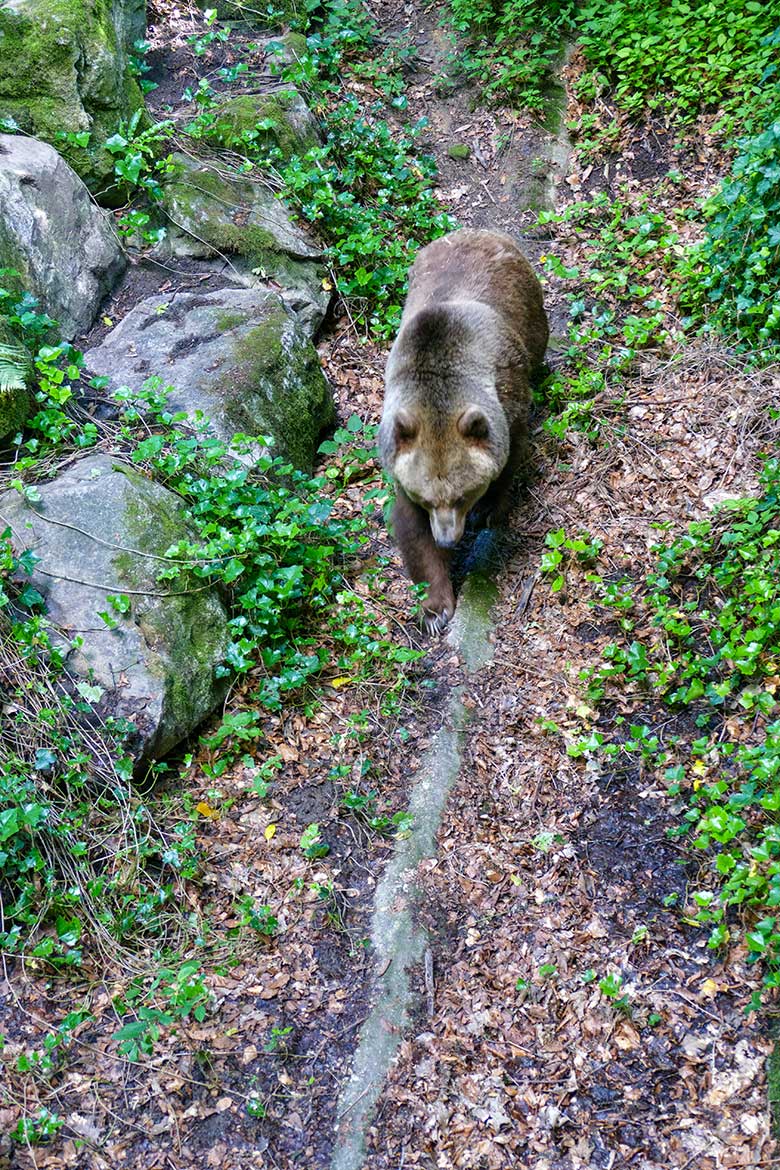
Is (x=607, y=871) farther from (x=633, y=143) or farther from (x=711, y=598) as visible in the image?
(x=633, y=143)

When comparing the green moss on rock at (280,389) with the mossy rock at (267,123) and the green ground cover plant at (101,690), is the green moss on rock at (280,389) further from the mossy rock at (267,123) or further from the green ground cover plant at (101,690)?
the mossy rock at (267,123)

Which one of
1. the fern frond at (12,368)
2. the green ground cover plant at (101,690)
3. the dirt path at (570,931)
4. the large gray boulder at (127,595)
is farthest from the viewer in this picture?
the fern frond at (12,368)

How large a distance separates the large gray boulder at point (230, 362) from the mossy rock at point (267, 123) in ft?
6.28

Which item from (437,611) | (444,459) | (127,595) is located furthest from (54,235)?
(437,611)

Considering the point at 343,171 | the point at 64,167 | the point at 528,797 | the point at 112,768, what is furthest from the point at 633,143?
the point at 112,768

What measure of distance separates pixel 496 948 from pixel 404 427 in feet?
10.6

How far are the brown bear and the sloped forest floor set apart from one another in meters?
0.44

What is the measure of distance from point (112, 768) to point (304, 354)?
4066mm

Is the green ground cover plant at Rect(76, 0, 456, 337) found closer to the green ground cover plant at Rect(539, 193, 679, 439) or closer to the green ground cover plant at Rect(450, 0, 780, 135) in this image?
the green ground cover plant at Rect(450, 0, 780, 135)

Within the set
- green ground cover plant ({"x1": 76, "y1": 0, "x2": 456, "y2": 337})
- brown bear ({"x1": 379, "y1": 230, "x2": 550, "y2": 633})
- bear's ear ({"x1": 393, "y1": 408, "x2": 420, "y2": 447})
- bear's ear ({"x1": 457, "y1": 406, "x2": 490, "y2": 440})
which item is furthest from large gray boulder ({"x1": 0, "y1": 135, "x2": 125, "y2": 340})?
bear's ear ({"x1": 457, "y1": 406, "x2": 490, "y2": 440})

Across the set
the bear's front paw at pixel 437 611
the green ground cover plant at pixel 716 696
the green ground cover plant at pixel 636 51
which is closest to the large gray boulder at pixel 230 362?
the bear's front paw at pixel 437 611

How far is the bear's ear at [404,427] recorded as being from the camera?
6016 mm

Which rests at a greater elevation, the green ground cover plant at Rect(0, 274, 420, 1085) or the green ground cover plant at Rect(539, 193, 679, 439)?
the green ground cover plant at Rect(539, 193, 679, 439)

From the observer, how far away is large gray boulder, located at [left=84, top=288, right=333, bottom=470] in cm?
696
